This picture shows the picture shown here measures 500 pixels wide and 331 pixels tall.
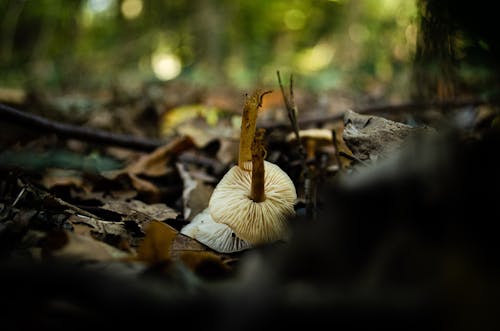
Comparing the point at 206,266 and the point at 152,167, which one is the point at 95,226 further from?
the point at 152,167

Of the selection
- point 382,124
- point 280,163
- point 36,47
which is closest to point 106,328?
point 382,124

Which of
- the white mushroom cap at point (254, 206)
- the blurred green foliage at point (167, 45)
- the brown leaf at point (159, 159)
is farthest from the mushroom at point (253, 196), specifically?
the blurred green foliage at point (167, 45)

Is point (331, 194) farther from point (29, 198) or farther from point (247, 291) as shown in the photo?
point (29, 198)

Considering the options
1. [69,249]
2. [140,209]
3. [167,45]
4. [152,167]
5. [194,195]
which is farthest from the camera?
[167,45]

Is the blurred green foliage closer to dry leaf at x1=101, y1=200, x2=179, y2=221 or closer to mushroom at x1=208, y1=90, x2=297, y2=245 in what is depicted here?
dry leaf at x1=101, y1=200, x2=179, y2=221

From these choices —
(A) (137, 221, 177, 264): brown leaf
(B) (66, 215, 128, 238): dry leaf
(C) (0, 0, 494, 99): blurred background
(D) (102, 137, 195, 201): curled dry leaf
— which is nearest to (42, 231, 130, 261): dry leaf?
(A) (137, 221, 177, 264): brown leaf

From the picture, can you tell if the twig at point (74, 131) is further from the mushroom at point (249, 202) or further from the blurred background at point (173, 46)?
the blurred background at point (173, 46)

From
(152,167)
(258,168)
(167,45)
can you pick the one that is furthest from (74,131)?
(167,45)
